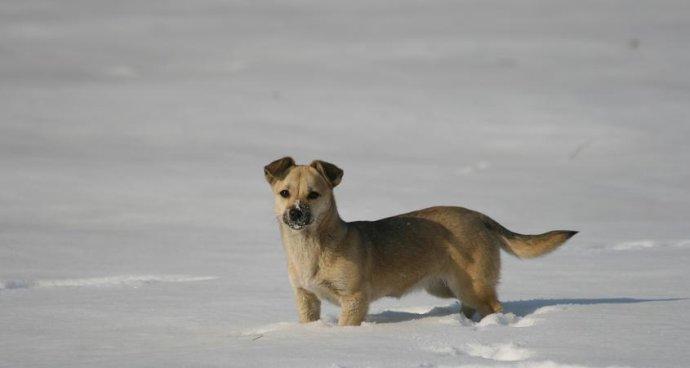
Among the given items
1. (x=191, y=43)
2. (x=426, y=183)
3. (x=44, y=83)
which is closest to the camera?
(x=426, y=183)

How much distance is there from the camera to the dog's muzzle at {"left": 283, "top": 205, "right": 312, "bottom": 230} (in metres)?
6.52

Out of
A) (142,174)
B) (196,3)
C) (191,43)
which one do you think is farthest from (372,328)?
(196,3)

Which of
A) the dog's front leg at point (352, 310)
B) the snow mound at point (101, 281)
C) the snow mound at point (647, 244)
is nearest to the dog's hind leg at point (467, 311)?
the dog's front leg at point (352, 310)

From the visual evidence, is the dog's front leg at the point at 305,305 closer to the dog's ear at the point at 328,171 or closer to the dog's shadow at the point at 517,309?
the dog's shadow at the point at 517,309

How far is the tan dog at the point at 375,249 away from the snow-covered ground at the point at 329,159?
25cm

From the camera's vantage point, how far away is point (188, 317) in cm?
705

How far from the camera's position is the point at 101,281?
28.2 ft

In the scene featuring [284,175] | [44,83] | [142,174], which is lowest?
[284,175]

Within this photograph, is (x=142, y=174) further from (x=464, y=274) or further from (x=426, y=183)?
(x=464, y=274)

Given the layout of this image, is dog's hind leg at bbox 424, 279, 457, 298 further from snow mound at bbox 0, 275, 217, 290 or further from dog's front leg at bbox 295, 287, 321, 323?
snow mound at bbox 0, 275, 217, 290

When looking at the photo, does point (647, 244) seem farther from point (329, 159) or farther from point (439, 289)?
point (329, 159)

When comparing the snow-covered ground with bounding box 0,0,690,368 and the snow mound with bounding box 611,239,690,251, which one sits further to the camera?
the snow mound with bounding box 611,239,690,251

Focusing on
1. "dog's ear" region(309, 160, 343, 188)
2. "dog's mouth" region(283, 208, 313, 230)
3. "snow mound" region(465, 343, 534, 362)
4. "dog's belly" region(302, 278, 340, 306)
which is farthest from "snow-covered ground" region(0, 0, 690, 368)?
"dog's ear" region(309, 160, 343, 188)

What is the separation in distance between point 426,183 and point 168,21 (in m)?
14.3
